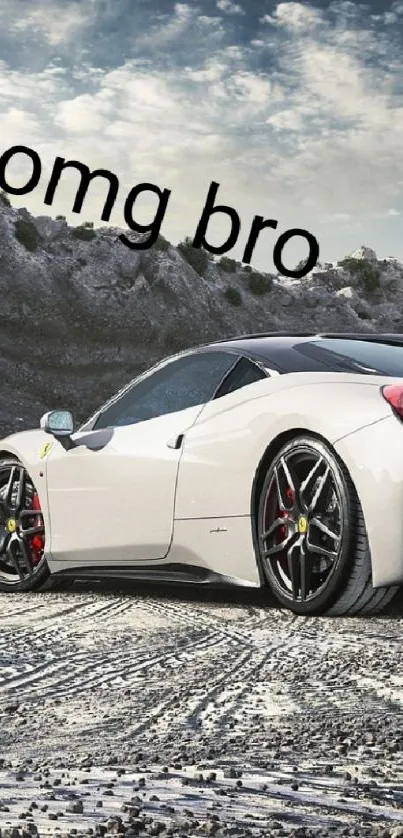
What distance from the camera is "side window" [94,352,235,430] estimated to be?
6.01m

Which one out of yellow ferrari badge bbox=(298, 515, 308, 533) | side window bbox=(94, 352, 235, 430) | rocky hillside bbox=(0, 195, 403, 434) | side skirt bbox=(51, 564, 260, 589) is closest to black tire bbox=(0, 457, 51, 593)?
side skirt bbox=(51, 564, 260, 589)

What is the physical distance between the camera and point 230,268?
5488cm

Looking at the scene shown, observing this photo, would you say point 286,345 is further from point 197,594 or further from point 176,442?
point 197,594

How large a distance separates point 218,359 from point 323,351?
717mm

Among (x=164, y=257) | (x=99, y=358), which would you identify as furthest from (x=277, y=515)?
(x=164, y=257)

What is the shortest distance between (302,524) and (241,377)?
3.27 ft

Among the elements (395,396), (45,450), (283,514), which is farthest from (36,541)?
(395,396)

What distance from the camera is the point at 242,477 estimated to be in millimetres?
5328

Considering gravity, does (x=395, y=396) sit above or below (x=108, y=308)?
below

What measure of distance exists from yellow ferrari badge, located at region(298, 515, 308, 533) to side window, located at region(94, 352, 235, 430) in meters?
1.05

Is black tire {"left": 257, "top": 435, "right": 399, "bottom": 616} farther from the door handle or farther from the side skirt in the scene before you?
the door handle

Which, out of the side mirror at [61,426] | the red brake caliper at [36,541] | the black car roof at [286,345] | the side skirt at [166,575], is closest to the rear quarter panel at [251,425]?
the black car roof at [286,345]

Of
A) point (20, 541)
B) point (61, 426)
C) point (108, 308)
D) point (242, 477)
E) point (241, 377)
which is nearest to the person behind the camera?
point (242, 477)

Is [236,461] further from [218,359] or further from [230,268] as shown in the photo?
[230,268]
